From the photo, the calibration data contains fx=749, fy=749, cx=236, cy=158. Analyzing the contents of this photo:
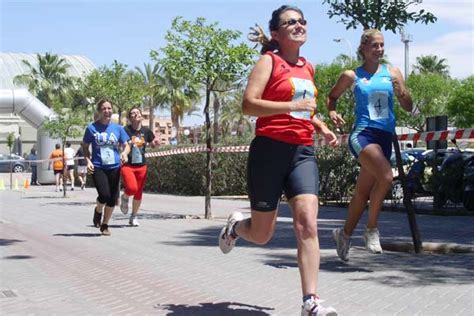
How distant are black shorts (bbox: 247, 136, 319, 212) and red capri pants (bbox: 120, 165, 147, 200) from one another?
6691mm

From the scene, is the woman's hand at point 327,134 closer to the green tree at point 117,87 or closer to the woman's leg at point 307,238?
the woman's leg at point 307,238

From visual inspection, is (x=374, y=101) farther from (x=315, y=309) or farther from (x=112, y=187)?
(x=112, y=187)

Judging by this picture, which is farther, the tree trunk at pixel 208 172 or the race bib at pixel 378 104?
the tree trunk at pixel 208 172

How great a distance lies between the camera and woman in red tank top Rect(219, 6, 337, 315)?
15.4ft

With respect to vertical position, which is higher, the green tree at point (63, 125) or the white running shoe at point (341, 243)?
the green tree at point (63, 125)

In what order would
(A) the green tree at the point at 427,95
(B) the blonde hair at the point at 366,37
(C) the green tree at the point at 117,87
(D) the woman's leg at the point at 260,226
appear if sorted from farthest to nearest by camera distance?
(A) the green tree at the point at 427,95 < (C) the green tree at the point at 117,87 < (B) the blonde hair at the point at 366,37 < (D) the woman's leg at the point at 260,226

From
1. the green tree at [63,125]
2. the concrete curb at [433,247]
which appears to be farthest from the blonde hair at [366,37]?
the green tree at [63,125]

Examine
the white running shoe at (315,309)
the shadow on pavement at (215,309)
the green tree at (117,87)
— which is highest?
the green tree at (117,87)

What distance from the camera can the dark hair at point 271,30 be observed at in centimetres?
503

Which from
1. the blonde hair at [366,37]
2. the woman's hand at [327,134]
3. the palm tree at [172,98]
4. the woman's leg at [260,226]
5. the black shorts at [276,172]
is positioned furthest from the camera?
the palm tree at [172,98]

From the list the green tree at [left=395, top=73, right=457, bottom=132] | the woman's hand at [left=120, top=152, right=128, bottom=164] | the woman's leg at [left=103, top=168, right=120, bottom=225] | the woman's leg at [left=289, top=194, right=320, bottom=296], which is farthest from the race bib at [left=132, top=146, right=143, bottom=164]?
the green tree at [left=395, top=73, right=457, bottom=132]

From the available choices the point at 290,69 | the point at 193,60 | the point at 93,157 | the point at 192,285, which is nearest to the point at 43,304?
the point at 192,285

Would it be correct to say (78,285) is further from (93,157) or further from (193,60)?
(193,60)

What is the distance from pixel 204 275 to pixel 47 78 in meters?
72.3
